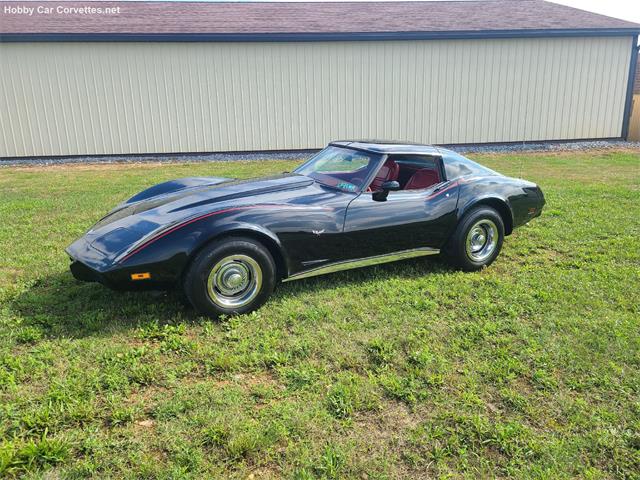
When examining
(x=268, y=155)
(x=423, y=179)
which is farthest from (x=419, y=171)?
(x=268, y=155)

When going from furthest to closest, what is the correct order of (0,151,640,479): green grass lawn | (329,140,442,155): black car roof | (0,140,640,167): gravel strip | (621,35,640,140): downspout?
(621,35,640,140): downspout, (0,140,640,167): gravel strip, (329,140,442,155): black car roof, (0,151,640,479): green grass lawn

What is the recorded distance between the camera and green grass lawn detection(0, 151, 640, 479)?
2340 mm

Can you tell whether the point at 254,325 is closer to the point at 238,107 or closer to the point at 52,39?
the point at 238,107

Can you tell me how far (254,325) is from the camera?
3609 millimetres

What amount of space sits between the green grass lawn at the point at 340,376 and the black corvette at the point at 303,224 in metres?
0.30

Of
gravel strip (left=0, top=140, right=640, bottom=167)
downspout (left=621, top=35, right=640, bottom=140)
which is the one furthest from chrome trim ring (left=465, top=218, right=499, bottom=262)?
downspout (left=621, top=35, right=640, bottom=140)

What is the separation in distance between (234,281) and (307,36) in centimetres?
1183

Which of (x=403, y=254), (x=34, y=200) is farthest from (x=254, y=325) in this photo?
(x=34, y=200)

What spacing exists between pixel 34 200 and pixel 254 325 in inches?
249

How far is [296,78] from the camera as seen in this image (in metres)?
14.1

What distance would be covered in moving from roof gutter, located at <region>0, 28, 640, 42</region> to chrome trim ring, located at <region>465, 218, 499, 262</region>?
10.7 m

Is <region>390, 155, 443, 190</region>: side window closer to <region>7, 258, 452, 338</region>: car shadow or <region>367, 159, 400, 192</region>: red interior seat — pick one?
<region>367, 159, 400, 192</region>: red interior seat

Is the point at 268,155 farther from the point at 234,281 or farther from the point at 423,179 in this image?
the point at 234,281

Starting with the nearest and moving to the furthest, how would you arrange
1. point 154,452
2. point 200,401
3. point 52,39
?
point 154,452 < point 200,401 < point 52,39
